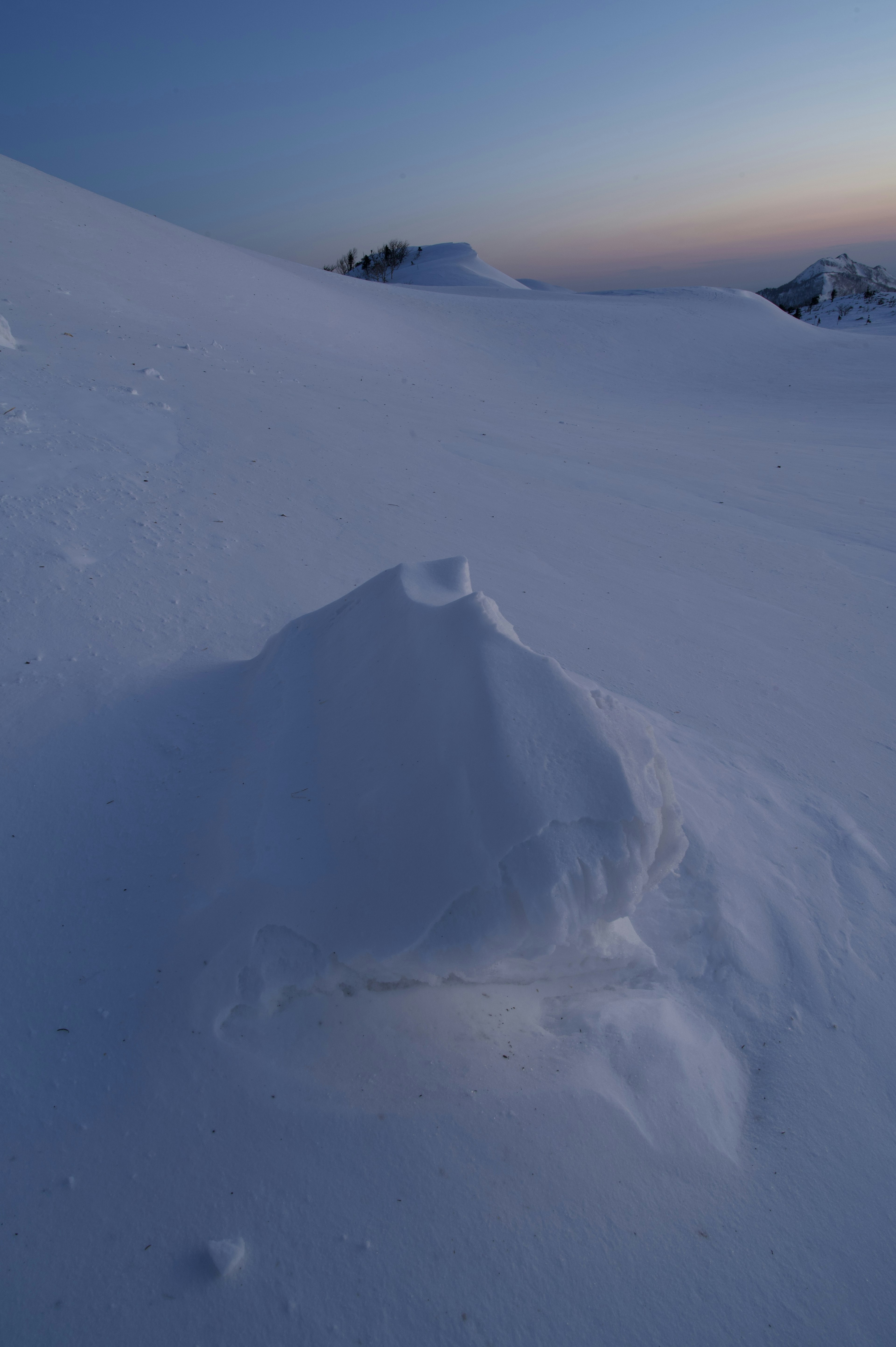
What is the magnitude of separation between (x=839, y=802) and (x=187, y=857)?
234 cm

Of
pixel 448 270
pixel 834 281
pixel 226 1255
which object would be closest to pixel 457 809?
pixel 226 1255

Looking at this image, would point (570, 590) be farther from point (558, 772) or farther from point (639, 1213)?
point (639, 1213)

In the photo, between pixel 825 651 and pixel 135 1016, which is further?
pixel 825 651

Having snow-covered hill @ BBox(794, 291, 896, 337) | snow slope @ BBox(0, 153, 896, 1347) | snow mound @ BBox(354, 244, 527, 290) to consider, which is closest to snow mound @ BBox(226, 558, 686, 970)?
snow slope @ BBox(0, 153, 896, 1347)

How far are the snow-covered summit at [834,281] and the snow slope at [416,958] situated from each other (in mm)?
35366

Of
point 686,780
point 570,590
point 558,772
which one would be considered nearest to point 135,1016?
point 558,772

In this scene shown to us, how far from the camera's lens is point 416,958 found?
58.2 inches

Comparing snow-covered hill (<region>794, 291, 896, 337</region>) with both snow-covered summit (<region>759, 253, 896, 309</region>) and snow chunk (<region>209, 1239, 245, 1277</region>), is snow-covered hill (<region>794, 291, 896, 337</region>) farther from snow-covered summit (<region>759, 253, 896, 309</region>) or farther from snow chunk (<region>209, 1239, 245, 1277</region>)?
snow chunk (<region>209, 1239, 245, 1277</region>)

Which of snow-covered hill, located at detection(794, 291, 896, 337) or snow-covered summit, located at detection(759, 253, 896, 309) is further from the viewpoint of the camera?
snow-covered summit, located at detection(759, 253, 896, 309)

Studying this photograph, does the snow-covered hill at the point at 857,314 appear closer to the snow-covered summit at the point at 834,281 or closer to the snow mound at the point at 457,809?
the snow-covered summit at the point at 834,281

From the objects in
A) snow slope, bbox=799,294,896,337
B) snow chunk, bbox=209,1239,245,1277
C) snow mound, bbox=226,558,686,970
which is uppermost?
snow slope, bbox=799,294,896,337

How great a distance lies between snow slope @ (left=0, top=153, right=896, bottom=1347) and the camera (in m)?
1.25

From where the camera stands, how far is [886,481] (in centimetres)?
690

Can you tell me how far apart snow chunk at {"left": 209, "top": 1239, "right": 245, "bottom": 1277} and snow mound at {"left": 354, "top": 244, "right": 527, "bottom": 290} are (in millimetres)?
29928
